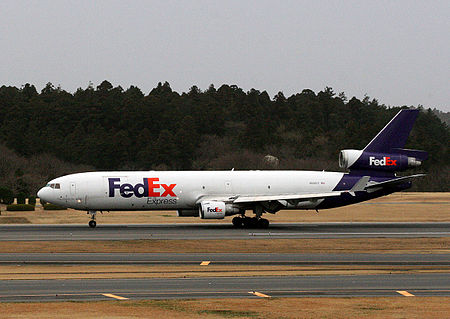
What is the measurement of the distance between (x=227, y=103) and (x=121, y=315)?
478 ft

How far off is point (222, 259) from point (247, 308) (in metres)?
12.0

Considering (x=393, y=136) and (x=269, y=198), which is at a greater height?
(x=393, y=136)

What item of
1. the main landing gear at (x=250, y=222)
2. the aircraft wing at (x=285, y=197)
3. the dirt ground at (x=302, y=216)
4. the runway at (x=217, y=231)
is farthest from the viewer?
the dirt ground at (x=302, y=216)

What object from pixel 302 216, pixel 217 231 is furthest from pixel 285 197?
pixel 302 216

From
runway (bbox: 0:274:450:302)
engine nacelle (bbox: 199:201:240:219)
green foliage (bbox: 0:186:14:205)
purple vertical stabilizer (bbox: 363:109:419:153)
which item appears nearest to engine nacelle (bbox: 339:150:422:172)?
purple vertical stabilizer (bbox: 363:109:419:153)

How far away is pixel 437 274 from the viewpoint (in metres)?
25.5

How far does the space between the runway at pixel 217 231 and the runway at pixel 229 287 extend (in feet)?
54.9

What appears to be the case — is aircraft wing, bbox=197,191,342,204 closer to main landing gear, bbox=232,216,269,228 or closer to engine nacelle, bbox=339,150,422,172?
main landing gear, bbox=232,216,269,228

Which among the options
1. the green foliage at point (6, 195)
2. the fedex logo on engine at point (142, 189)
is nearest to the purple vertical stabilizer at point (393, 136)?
the fedex logo on engine at point (142, 189)

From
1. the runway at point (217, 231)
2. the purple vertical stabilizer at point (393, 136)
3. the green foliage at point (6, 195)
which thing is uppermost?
the purple vertical stabilizer at point (393, 136)

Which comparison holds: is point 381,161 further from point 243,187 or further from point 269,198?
point 243,187

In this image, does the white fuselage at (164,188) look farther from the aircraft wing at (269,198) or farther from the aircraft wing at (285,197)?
the aircraft wing at (285,197)

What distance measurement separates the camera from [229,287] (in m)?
22.5

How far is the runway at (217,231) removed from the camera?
42.0m
